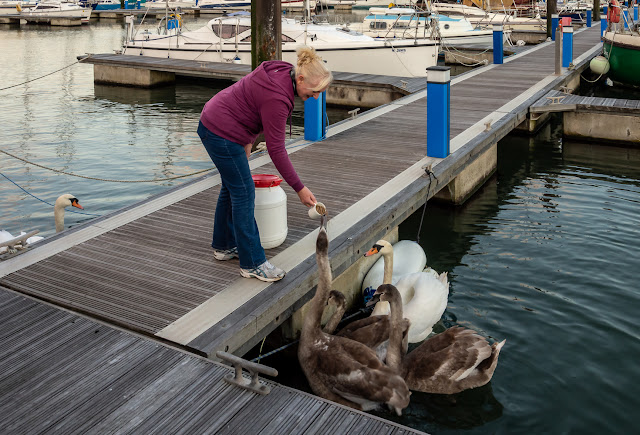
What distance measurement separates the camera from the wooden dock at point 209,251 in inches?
201

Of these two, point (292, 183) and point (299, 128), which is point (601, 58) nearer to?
point (299, 128)

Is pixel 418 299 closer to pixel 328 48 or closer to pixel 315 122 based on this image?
pixel 315 122

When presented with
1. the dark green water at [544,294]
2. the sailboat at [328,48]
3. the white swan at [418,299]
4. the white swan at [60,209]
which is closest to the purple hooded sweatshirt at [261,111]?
the white swan at [418,299]

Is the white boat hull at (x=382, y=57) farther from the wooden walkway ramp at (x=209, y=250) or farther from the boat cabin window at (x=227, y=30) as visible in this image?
the wooden walkway ramp at (x=209, y=250)

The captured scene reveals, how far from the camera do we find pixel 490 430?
5285 millimetres

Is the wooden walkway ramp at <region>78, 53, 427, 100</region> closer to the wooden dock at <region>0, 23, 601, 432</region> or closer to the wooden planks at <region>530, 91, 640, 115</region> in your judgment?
the wooden planks at <region>530, 91, 640, 115</region>

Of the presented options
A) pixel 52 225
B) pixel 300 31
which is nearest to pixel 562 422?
pixel 52 225

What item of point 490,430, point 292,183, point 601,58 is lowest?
point 490,430

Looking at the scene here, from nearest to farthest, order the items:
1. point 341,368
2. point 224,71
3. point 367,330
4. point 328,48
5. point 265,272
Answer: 1. point 341,368
2. point 265,272
3. point 367,330
4. point 224,71
5. point 328,48

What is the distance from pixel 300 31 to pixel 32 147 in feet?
31.3

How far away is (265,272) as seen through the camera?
568cm

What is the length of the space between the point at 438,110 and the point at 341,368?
199 inches

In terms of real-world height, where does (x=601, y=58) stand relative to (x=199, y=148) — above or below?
above

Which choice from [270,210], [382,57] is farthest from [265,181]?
[382,57]
